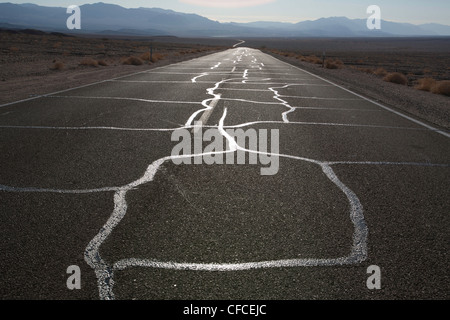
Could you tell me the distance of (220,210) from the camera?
449 cm

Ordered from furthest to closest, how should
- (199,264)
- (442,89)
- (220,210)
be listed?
(442,89), (220,210), (199,264)

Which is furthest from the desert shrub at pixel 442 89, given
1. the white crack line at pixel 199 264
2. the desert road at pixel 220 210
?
the white crack line at pixel 199 264

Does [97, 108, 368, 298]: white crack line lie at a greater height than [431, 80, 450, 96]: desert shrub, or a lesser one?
lesser

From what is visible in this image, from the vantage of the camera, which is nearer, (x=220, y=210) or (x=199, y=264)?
(x=199, y=264)

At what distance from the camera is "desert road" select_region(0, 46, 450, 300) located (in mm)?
3189

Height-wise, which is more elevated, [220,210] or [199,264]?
[220,210]

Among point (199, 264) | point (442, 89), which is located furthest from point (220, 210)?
point (442, 89)

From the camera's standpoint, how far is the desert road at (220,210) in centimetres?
319

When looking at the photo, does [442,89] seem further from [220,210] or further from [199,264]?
[199,264]

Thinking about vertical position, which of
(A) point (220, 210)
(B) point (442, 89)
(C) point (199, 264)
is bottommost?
(C) point (199, 264)

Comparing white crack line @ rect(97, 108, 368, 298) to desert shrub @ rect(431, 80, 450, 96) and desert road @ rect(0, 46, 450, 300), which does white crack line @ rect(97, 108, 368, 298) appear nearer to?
desert road @ rect(0, 46, 450, 300)

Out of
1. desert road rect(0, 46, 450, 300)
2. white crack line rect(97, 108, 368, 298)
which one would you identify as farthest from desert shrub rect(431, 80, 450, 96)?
white crack line rect(97, 108, 368, 298)

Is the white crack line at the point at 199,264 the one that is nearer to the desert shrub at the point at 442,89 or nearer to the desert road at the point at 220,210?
the desert road at the point at 220,210
